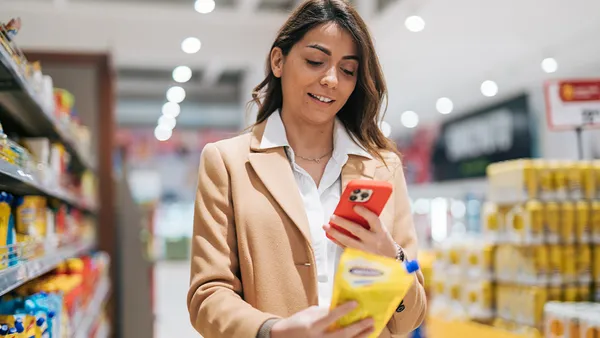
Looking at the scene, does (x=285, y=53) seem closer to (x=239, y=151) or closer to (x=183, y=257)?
(x=239, y=151)

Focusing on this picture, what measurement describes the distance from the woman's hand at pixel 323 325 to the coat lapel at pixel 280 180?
34 centimetres

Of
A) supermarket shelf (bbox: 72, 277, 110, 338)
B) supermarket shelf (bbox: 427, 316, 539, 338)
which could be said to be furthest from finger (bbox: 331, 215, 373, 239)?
supermarket shelf (bbox: 427, 316, 539, 338)

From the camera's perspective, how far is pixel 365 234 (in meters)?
1.30

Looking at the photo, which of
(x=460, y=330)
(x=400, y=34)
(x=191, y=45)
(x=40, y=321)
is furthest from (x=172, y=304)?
(x=40, y=321)

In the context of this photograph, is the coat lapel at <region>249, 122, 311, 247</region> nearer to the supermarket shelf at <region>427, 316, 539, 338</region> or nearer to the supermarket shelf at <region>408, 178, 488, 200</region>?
the supermarket shelf at <region>427, 316, 539, 338</region>

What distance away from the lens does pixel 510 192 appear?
4.85 m

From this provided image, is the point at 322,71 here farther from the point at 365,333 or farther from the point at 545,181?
the point at 545,181

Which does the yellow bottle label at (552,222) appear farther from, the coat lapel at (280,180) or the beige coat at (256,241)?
the coat lapel at (280,180)

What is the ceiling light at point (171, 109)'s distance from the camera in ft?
49.3

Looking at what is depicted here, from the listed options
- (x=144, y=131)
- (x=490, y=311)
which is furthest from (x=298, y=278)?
(x=144, y=131)

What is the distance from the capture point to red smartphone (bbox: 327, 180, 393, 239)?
4.09 ft

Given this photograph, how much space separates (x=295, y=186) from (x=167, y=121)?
1599 centimetres

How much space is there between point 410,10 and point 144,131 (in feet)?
41.9

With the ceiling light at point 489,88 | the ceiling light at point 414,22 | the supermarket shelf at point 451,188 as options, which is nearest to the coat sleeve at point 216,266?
→ the ceiling light at point 414,22
